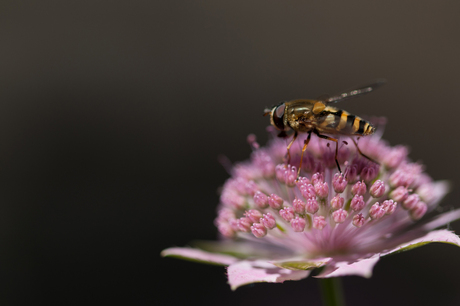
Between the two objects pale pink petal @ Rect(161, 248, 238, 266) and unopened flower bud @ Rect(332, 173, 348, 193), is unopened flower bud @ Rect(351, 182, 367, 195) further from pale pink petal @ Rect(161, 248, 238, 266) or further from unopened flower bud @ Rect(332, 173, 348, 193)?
pale pink petal @ Rect(161, 248, 238, 266)

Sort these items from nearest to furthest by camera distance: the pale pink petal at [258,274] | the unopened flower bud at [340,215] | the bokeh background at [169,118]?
the pale pink petal at [258,274] → the unopened flower bud at [340,215] → the bokeh background at [169,118]

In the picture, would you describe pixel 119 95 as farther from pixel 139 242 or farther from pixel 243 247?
pixel 243 247

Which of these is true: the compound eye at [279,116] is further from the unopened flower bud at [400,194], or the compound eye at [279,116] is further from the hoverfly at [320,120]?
the unopened flower bud at [400,194]

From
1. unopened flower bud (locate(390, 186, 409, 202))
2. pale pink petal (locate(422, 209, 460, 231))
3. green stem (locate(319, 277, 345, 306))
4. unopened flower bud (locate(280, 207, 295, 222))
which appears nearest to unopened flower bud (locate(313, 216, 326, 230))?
unopened flower bud (locate(280, 207, 295, 222))

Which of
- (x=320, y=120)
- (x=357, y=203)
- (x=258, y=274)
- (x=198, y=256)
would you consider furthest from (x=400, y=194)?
(x=198, y=256)

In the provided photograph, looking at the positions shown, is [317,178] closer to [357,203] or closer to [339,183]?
[339,183]

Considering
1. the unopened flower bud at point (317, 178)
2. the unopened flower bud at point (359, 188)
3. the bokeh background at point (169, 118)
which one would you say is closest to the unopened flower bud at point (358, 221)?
the unopened flower bud at point (359, 188)

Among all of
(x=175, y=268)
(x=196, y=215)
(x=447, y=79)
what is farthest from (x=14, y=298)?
(x=447, y=79)
